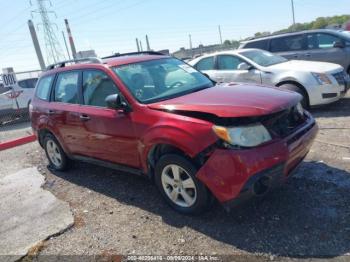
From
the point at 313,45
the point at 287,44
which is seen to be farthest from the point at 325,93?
the point at 287,44

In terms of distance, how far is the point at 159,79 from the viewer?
4.59 metres

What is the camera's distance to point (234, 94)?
13.0 feet

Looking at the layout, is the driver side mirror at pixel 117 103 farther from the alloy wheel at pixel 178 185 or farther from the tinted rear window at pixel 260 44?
the tinted rear window at pixel 260 44

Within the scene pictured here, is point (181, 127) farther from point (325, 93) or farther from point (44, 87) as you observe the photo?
point (325, 93)

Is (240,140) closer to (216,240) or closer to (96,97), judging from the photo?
(216,240)

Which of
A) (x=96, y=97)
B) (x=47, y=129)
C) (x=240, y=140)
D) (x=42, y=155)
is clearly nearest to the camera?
(x=240, y=140)

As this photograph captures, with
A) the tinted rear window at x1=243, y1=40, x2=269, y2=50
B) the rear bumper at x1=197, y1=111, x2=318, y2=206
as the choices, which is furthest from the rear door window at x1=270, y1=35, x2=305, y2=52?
the rear bumper at x1=197, y1=111, x2=318, y2=206

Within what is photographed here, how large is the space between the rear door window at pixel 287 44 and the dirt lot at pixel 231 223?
5.79 metres

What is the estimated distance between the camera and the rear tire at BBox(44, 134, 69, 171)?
591cm

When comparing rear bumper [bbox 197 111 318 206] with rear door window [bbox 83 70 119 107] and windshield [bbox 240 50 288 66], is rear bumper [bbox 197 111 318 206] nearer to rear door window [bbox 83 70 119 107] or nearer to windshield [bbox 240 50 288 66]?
rear door window [bbox 83 70 119 107]

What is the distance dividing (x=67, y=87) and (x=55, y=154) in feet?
4.48

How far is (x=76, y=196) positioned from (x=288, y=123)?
10.1 feet

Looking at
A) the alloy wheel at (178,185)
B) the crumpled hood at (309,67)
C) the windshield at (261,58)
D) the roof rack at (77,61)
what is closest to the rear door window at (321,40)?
the windshield at (261,58)

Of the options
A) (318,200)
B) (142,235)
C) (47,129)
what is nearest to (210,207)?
(142,235)
